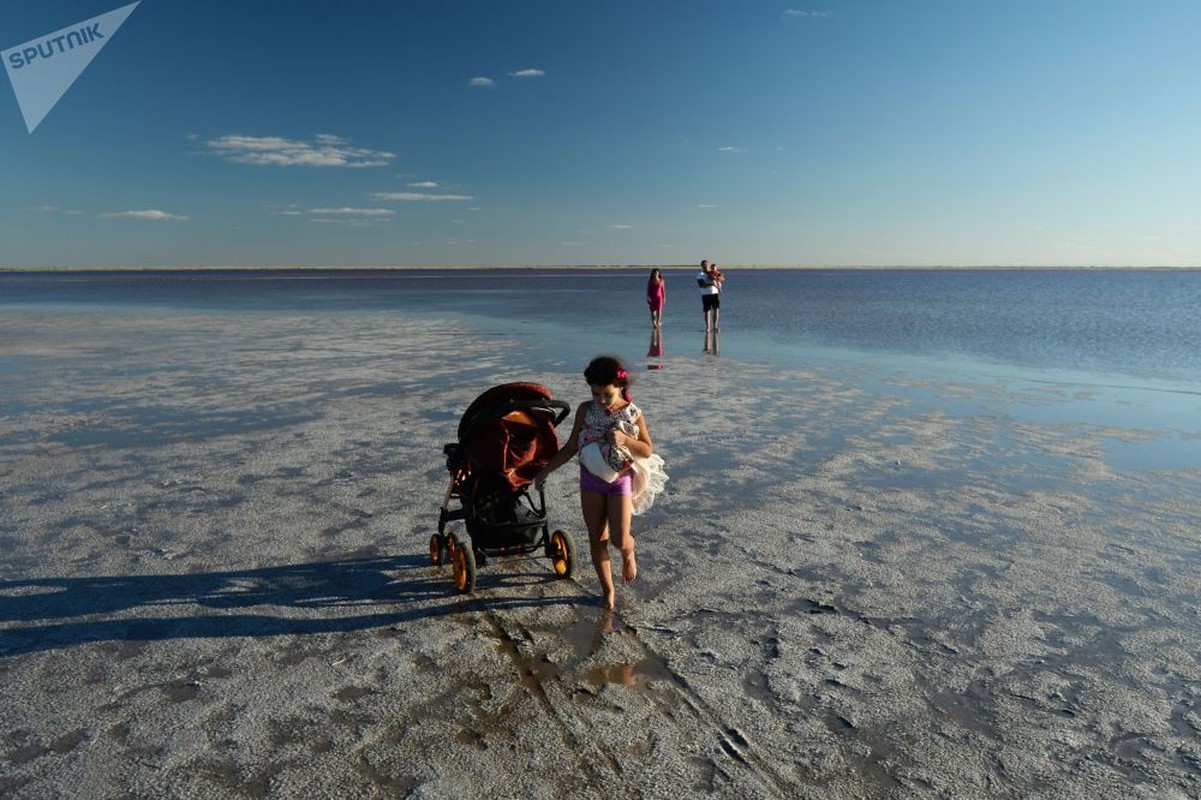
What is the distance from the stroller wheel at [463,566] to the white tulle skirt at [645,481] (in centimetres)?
112

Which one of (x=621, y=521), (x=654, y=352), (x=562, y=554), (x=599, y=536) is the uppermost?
(x=621, y=521)

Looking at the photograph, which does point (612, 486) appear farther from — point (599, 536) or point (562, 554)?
point (562, 554)

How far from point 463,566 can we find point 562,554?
733 millimetres

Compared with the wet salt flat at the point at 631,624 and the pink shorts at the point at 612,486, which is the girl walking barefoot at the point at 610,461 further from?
the wet salt flat at the point at 631,624

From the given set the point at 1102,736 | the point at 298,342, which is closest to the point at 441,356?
the point at 298,342

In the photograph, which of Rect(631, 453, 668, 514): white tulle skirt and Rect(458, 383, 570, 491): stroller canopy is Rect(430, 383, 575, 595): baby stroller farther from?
Rect(631, 453, 668, 514): white tulle skirt

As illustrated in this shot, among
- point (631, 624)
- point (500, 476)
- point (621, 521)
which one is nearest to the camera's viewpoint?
point (631, 624)

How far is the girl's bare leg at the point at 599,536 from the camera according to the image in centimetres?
508

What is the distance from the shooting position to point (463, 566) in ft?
17.5

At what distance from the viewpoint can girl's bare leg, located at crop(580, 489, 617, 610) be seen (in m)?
5.08

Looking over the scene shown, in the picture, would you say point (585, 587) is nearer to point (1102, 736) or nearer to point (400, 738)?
point (400, 738)

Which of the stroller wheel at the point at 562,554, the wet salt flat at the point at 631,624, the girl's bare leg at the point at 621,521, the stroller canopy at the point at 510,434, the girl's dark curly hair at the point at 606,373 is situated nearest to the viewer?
the wet salt flat at the point at 631,624

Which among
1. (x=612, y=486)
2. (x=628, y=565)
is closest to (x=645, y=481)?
(x=612, y=486)

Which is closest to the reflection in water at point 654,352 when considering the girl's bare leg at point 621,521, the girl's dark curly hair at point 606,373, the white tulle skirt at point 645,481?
the white tulle skirt at point 645,481
